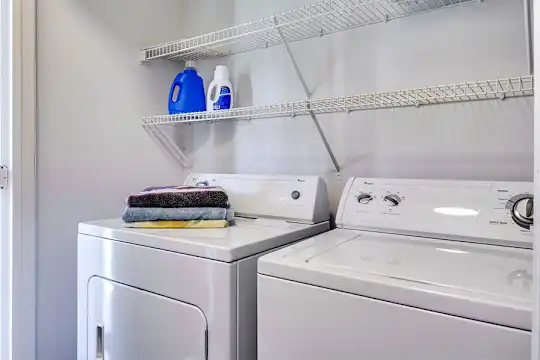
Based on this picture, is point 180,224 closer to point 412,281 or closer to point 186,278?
point 186,278

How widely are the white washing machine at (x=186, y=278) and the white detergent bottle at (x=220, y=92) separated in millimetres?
534

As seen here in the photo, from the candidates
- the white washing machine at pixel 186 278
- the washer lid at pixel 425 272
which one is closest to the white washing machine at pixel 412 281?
the washer lid at pixel 425 272

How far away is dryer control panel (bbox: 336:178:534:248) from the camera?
1.30m

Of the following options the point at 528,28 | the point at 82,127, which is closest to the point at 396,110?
the point at 528,28

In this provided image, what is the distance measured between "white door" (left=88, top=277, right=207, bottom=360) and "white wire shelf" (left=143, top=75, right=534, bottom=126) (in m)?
0.99

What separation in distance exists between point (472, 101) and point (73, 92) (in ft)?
6.31

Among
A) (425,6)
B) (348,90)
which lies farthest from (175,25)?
(425,6)

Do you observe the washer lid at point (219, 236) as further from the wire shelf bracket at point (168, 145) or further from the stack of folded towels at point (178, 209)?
the wire shelf bracket at point (168, 145)

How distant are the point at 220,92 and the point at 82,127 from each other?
76 cm

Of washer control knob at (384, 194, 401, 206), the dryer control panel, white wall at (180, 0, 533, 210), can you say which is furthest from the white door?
white wall at (180, 0, 533, 210)

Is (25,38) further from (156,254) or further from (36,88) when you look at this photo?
(156,254)

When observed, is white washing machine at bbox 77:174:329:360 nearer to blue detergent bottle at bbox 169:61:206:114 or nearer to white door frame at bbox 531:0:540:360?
blue detergent bottle at bbox 169:61:206:114

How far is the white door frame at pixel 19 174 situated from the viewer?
1.75 m

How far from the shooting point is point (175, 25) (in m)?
2.52
